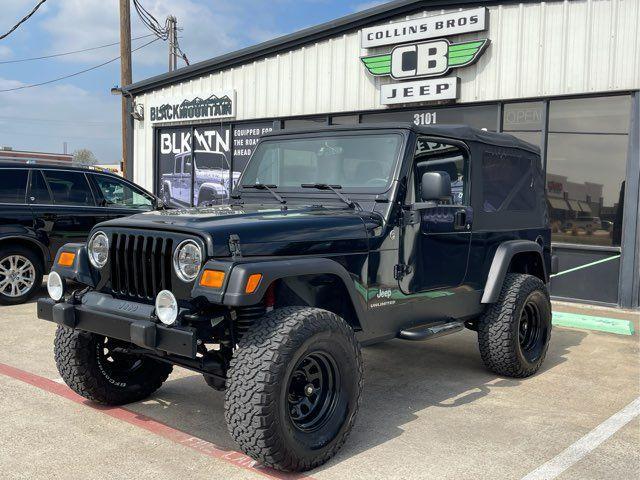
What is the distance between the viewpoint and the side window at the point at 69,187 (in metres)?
8.25

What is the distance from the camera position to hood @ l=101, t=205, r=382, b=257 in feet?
11.3

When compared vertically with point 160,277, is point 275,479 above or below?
below

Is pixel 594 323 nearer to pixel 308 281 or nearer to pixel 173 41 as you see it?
pixel 308 281

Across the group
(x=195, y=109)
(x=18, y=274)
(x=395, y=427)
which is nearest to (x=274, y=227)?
(x=395, y=427)

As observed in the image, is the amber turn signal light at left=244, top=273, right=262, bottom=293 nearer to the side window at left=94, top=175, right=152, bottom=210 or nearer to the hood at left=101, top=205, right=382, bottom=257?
the hood at left=101, top=205, right=382, bottom=257

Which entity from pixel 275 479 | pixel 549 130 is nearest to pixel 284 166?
pixel 275 479

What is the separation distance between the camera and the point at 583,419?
438 centimetres

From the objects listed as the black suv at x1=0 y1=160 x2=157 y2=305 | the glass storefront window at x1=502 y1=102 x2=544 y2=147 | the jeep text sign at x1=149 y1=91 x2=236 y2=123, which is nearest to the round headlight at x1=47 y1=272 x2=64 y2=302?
the black suv at x1=0 y1=160 x2=157 y2=305

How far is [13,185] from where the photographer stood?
7910mm

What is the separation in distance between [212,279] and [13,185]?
572 cm

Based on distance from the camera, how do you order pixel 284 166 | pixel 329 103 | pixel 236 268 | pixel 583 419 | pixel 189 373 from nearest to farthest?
A: 1. pixel 236 268
2. pixel 583 419
3. pixel 284 166
4. pixel 189 373
5. pixel 329 103

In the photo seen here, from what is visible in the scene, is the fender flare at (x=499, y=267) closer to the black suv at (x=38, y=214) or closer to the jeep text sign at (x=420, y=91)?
the jeep text sign at (x=420, y=91)

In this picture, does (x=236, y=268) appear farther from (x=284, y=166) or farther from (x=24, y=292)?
(x=24, y=292)

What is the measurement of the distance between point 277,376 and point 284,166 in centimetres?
203
